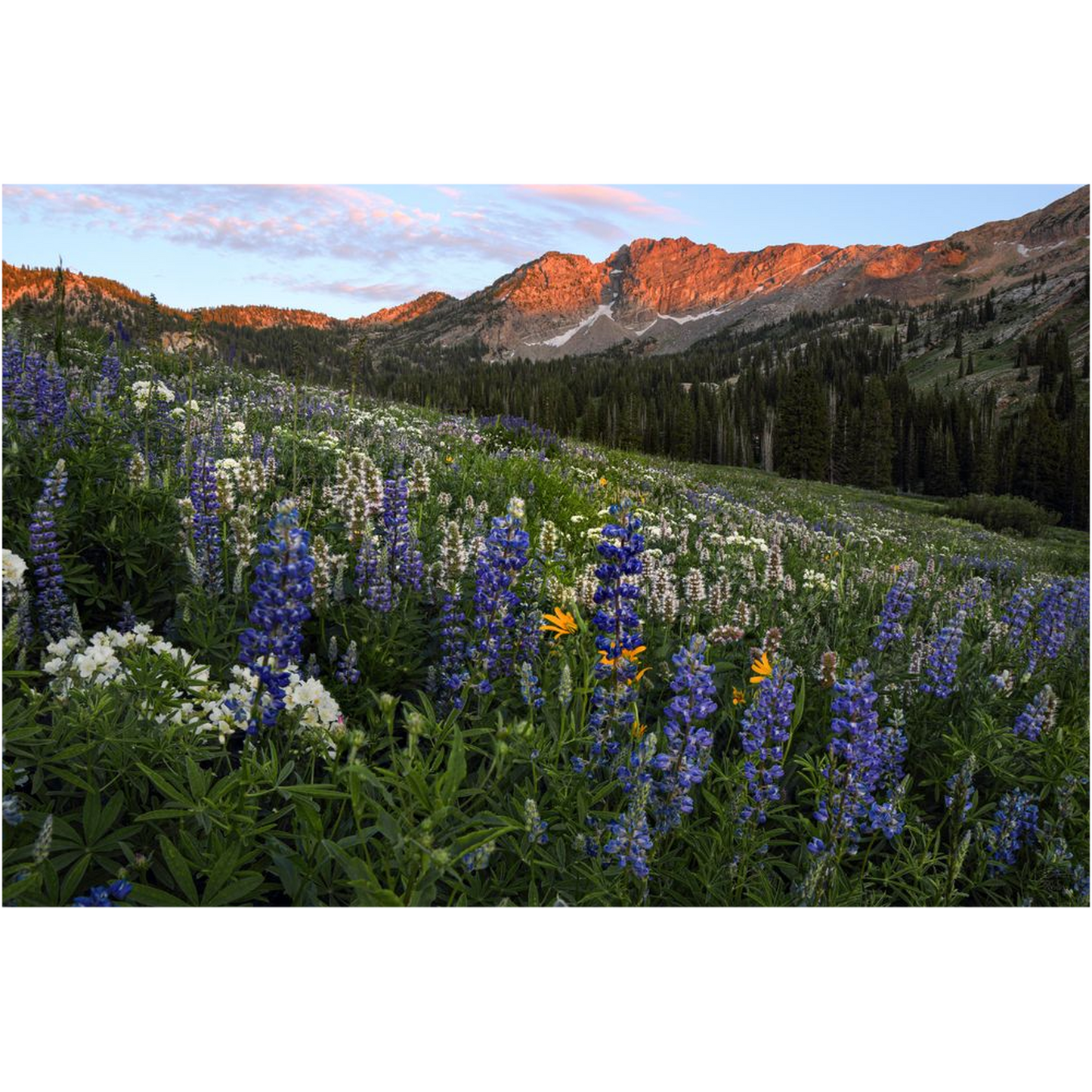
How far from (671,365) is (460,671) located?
91.4m

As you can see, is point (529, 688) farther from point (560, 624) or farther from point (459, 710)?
point (560, 624)

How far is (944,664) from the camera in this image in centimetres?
299

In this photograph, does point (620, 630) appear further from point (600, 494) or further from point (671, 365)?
point (671, 365)

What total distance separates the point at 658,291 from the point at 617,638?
252 feet

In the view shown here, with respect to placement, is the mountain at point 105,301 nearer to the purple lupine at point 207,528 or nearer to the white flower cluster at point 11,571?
the purple lupine at point 207,528

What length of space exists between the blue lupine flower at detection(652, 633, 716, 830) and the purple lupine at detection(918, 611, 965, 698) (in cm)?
160

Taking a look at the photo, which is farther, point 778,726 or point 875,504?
point 875,504

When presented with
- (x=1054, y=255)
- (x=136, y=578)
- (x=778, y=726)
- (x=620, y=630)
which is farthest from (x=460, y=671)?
(x=1054, y=255)

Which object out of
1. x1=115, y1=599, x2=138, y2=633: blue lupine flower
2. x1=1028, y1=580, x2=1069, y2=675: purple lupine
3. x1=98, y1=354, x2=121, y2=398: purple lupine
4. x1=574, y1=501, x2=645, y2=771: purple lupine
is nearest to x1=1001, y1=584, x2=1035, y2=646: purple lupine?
x1=1028, y1=580, x2=1069, y2=675: purple lupine

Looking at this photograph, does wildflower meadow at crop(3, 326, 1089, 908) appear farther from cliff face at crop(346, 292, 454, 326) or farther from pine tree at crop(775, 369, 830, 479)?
pine tree at crop(775, 369, 830, 479)

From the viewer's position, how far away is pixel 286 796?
1.75 meters

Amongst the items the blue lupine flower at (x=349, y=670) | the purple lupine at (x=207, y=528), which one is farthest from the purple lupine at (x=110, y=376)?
the blue lupine flower at (x=349, y=670)

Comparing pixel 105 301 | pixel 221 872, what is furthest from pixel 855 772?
pixel 105 301

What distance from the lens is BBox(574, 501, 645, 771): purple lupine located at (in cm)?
218
